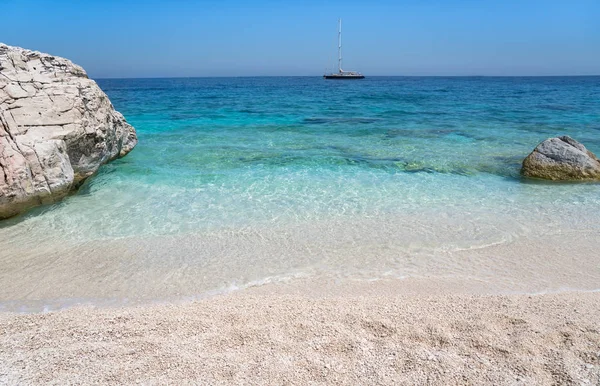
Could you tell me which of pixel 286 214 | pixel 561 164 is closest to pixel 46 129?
pixel 286 214

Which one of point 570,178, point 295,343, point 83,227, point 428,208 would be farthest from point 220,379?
point 570,178

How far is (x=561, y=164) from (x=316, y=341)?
24.3ft

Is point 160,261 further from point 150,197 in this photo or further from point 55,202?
point 55,202

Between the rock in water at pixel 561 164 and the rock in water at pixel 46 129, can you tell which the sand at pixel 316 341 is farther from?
the rock in water at pixel 561 164

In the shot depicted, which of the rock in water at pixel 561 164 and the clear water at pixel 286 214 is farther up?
the rock in water at pixel 561 164

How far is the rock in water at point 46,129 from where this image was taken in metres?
6.18

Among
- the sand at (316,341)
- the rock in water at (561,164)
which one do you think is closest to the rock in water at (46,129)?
the sand at (316,341)

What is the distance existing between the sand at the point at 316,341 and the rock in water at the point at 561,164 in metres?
4.97

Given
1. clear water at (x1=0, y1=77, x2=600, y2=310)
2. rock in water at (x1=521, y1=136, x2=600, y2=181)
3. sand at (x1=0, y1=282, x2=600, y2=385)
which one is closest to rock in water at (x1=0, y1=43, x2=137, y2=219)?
clear water at (x1=0, y1=77, x2=600, y2=310)

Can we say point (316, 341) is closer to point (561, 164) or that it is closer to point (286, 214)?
point (286, 214)

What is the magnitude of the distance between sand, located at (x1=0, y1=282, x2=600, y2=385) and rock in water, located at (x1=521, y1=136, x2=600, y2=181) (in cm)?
497

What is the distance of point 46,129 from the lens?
7.03 meters

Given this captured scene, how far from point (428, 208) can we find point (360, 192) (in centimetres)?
131

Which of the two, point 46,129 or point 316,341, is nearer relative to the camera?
point 316,341
